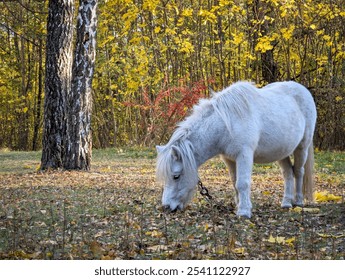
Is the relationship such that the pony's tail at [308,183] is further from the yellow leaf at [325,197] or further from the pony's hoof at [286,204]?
the pony's hoof at [286,204]

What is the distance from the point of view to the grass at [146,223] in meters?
5.70

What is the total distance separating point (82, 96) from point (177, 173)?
6.12m

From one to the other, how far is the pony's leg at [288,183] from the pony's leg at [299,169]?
0.08 metres

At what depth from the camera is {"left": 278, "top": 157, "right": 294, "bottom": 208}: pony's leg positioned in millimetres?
8558

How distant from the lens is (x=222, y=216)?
24.9 ft

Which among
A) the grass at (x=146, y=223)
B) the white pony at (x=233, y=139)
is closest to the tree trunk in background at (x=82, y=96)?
the grass at (x=146, y=223)

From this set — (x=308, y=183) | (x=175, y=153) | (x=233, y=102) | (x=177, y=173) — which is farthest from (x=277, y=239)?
(x=308, y=183)

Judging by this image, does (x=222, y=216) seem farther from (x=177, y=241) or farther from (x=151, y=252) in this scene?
(x=151, y=252)

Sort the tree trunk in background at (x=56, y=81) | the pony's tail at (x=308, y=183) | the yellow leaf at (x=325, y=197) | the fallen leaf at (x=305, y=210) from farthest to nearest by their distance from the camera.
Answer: the tree trunk in background at (x=56, y=81) → the yellow leaf at (x=325, y=197) → the pony's tail at (x=308, y=183) → the fallen leaf at (x=305, y=210)

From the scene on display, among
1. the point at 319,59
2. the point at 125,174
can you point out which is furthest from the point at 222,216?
the point at 319,59

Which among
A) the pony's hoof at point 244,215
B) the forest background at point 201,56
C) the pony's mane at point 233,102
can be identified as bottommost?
the pony's hoof at point 244,215

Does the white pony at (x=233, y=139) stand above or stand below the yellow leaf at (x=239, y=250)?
above

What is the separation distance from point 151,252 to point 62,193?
4336 millimetres

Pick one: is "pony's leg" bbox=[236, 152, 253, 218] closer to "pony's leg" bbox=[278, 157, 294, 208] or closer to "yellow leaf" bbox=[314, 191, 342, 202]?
"pony's leg" bbox=[278, 157, 294, 208]
